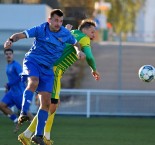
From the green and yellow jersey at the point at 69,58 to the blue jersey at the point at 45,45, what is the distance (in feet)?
Answer: 2.20

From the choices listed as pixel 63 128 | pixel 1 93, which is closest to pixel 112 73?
pixel 1 93

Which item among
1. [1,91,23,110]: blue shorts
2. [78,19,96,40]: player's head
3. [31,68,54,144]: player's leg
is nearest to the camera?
[31,68,54,144]: player's leg

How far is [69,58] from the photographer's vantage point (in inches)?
493

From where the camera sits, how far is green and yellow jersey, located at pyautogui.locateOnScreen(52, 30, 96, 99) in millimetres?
12273

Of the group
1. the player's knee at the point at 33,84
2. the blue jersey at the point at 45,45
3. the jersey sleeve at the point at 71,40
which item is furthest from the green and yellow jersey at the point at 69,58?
the player's knee at the point at 33,84

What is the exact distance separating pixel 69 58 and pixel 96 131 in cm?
387

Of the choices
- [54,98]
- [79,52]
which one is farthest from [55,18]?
[54,98]

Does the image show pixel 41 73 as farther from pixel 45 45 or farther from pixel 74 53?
pixel 74 53

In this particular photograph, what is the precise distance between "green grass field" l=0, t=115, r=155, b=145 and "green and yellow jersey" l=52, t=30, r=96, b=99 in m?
1.25

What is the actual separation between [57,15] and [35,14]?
35.3ft

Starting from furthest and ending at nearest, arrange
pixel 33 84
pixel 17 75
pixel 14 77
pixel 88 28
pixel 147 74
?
pixel 14 77 → pixel 17 75 → pixel 147 74 → pixel 88 28 → pixel 33 84

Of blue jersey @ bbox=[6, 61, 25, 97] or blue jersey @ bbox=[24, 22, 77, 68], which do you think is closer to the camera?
blue jersey @ bbox=[24, 22, 77, 68]

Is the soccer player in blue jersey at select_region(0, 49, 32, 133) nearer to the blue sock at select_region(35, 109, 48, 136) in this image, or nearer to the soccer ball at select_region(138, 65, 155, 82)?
the soccer ball at select_region(138, 65, 155, 82)

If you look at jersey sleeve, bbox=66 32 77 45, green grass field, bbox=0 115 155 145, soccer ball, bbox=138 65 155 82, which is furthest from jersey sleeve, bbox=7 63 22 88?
jersey sleeve, bbox=66 32 77 45
